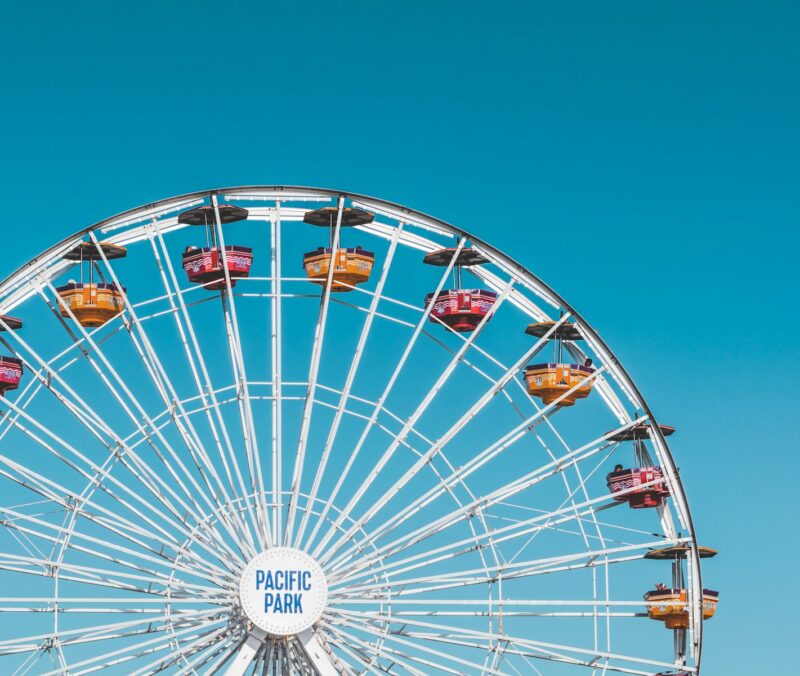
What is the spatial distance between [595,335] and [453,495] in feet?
14.7

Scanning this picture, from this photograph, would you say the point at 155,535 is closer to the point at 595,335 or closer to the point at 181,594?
the point at 181,594

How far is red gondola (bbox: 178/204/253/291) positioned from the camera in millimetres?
39188

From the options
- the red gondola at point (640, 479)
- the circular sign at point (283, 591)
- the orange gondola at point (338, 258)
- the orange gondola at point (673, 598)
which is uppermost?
the orange gondola at point (338, 258)

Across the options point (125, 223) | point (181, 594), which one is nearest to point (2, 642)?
point (181, 594)

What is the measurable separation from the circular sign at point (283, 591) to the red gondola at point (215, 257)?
5.78 m

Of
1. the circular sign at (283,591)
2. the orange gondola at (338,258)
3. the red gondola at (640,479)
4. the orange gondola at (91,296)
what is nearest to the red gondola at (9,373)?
the orange gondola at (91,296)

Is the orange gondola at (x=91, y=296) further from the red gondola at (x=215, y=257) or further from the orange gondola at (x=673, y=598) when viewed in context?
the orange gondola at (x=673, y=598)

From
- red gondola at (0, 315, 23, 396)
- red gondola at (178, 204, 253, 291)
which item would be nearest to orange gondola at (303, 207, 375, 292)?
red gondola at (178, 204, 253, 291)

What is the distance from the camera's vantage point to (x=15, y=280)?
1512 inches

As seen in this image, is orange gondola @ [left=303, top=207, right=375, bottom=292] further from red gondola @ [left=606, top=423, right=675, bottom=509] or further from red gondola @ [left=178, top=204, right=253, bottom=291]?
red gondola @ [left=606, top=423, right=675, bottom=509]

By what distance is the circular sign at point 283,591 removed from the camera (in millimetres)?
36031

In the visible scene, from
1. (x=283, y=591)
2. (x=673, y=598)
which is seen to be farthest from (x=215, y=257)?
(x=673, y=598)

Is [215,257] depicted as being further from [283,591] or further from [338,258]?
[283,591]

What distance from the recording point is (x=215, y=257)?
39375mm
